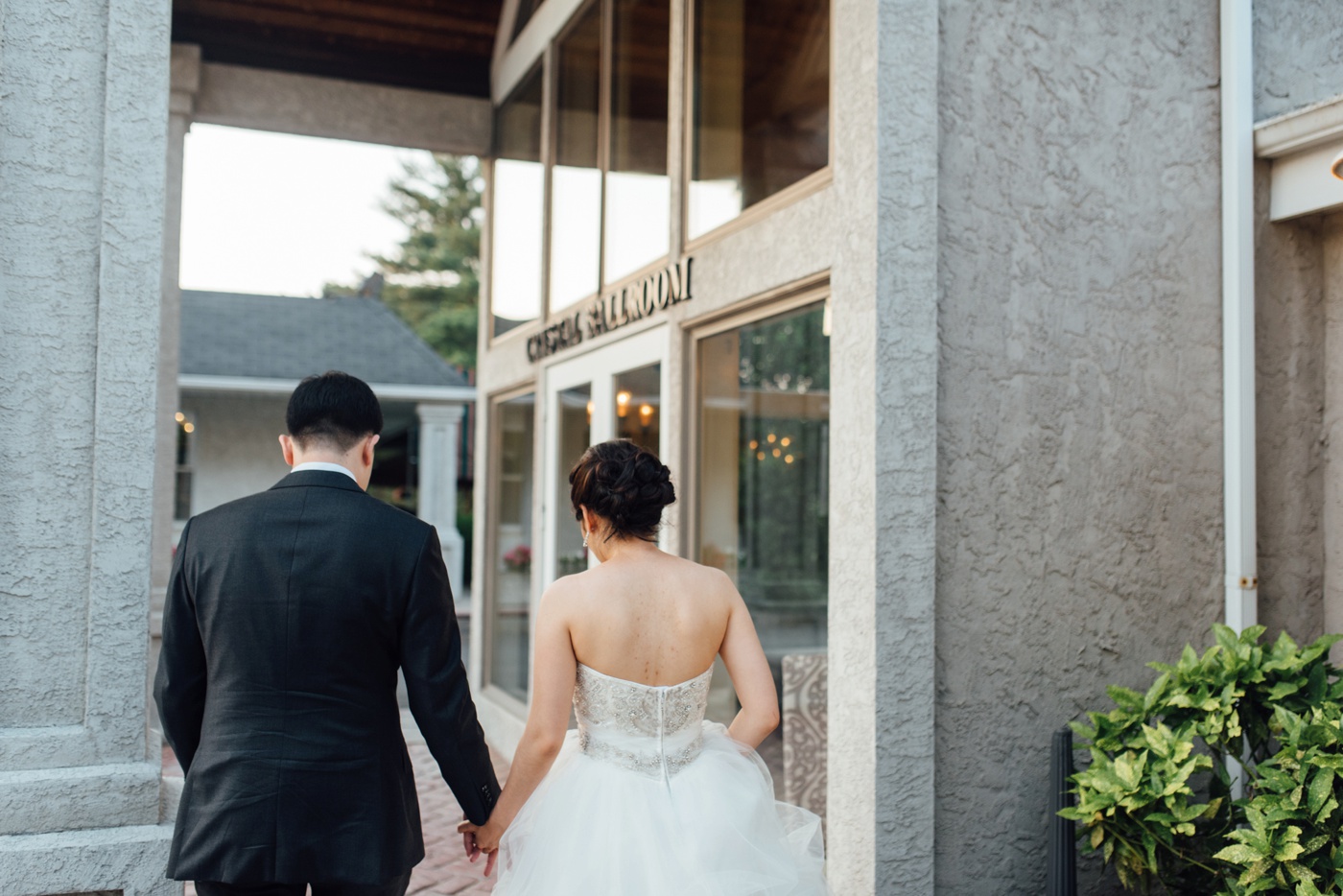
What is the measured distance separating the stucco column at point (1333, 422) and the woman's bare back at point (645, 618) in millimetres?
3075

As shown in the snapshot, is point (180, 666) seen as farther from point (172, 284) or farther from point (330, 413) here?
point (172, 284)

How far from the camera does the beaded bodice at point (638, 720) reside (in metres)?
2.96

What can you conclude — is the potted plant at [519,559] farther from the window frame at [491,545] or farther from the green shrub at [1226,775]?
the green shrub at [1226,775]

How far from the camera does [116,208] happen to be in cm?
307

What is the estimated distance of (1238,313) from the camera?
4441 mm

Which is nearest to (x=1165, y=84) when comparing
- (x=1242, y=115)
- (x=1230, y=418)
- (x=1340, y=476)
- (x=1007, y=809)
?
(x=1242, y=115)

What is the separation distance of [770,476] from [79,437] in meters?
6.16

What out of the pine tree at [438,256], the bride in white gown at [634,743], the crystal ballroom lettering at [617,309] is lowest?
the bride in white gown at [634,743]

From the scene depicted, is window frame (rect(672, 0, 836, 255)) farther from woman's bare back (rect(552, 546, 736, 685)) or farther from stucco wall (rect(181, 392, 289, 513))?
stucco wall (rect(181, 392, 289, 513))

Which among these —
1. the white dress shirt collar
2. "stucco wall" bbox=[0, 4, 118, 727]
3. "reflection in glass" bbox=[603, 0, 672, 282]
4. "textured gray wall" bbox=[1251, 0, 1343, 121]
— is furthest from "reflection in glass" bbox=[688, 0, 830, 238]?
"stucco wall" bbox=[0, 4, 118, 727]

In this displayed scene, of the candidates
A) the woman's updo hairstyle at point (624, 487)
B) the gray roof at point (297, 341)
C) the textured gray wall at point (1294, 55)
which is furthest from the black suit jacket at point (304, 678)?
the gray roof at point (297, 341)

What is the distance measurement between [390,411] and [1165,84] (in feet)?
60.1

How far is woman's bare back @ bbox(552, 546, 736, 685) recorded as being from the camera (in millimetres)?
2932

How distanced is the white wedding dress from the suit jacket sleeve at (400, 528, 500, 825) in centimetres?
32
